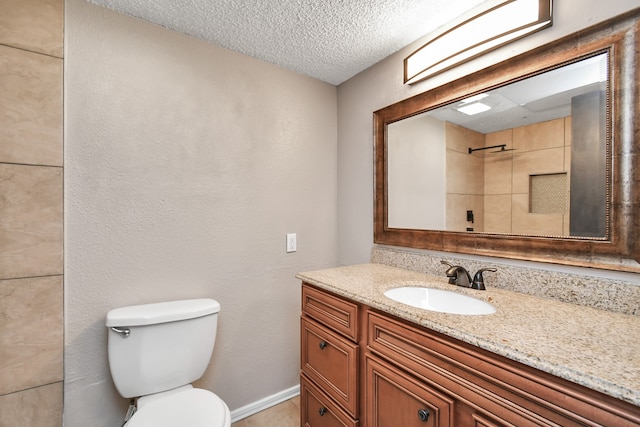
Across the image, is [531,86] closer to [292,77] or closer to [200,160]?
[292,77]

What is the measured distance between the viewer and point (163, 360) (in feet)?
4.22

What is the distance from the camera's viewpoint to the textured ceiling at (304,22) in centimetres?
130

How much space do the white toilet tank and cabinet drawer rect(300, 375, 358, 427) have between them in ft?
1.78

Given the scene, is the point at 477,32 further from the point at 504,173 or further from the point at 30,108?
the point at 30,108

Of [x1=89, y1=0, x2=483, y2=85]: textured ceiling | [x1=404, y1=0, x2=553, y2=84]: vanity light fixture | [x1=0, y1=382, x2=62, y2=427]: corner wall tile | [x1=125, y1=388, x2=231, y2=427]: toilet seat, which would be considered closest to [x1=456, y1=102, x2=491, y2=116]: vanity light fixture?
[x1=404, y1=0, x2=553, y2=84]: vanity light fixture

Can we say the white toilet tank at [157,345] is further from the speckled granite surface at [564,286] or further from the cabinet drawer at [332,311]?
the speckled granite surface at [564,286]

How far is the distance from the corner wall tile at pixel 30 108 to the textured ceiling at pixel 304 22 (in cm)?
41

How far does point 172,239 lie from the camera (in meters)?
1.50

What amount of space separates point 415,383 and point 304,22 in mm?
1658

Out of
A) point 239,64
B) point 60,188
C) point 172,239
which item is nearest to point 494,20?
point 239,64

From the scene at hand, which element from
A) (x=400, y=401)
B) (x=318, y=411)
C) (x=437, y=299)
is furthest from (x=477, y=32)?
(x=318, y=411)

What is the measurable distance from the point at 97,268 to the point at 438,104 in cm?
187

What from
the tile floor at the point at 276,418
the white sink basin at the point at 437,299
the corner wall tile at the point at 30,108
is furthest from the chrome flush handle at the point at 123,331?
the white sink basin at the point at 437,299

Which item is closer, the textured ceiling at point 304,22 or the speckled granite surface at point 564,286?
the speckled granite surface at point 564,286
